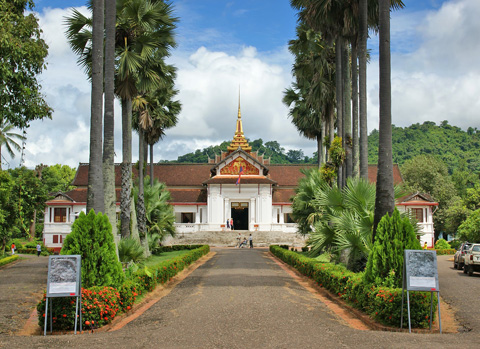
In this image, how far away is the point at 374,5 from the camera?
1992 cm

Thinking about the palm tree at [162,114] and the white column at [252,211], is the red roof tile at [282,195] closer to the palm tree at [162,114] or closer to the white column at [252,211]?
the white column at [252,211]

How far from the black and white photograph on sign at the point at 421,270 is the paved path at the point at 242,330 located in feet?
3.21

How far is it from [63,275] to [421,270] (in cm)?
663

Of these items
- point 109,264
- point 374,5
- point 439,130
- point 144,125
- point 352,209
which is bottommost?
point 109,264

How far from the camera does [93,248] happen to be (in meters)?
11.4

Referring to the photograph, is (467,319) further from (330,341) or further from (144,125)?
(144,125)

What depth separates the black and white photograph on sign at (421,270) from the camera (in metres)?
9.90

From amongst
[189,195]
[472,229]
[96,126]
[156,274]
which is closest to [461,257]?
[472,229]

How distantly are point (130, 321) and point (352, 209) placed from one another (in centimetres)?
710

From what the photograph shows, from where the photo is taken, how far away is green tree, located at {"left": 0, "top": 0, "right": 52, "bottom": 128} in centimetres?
1645

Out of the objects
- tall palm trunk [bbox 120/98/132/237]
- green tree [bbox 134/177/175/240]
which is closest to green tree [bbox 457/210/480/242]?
green tree [bbox 134/177/175/240]

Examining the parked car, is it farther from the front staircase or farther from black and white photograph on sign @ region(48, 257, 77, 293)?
the front staircase

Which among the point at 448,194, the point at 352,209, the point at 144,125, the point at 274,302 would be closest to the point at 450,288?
the point at 352,209

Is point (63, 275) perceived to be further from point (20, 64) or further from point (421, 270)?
point (20, 64)
